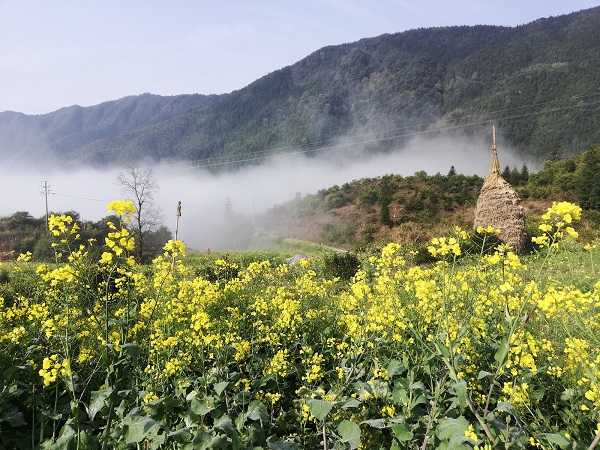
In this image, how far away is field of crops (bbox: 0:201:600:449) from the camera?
214 centimetres

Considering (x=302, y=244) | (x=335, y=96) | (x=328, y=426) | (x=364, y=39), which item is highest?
(x=364, y=39)

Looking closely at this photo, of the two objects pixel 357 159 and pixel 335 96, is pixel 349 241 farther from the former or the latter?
pixel 335 96

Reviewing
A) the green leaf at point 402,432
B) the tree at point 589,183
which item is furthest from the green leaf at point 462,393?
the tree at point 589,183

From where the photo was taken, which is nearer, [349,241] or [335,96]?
[349,241]

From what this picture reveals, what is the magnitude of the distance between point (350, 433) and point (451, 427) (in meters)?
0.53

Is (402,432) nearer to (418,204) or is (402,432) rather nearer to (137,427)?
(137,427)

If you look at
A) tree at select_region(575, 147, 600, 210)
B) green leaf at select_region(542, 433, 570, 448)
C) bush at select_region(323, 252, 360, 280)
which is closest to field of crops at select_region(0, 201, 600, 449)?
green leaf at select_region(542, 433, 570, 448)

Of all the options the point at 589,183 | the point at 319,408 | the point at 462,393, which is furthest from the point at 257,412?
the point at 589,183

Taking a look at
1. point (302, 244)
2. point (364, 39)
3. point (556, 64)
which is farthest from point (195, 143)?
point (302, 244)

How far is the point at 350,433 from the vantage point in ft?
7.25

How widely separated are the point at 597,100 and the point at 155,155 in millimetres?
136966

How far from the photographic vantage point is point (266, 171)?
118 metres

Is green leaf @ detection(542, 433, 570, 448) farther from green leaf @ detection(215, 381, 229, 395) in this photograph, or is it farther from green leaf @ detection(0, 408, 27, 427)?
green leaf @ detection(0, 408, 27, 427)

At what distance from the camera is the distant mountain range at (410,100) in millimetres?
75750
